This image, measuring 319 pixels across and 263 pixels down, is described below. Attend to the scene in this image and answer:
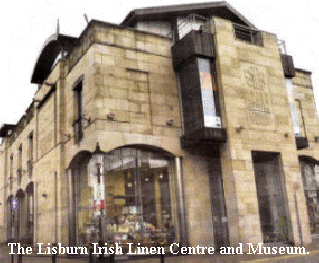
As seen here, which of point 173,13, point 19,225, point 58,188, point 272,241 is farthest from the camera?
point 19,225

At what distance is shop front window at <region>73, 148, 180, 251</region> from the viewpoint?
1698cm

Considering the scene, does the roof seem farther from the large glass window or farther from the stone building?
the large glass window

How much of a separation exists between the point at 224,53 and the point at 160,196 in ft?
26.2

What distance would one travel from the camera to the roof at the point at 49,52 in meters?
24.5

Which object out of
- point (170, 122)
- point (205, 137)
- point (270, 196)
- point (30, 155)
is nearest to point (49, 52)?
point (30, 155)

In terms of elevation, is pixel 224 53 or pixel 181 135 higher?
pixel 224 53

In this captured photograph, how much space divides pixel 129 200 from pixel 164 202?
1922 millimetres

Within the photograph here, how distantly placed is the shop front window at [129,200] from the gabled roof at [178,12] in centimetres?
799

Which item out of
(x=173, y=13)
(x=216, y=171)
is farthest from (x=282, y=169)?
(x=173, y=13)

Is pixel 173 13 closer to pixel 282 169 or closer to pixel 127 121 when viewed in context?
pixel 127 121

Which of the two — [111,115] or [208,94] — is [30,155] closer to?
[111,115]

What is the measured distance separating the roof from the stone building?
9.61 feet

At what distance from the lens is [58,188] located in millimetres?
20828

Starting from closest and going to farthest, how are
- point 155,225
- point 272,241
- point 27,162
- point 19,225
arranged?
point 155,225 < point 272,241 < point 27,162 < point 19,225
